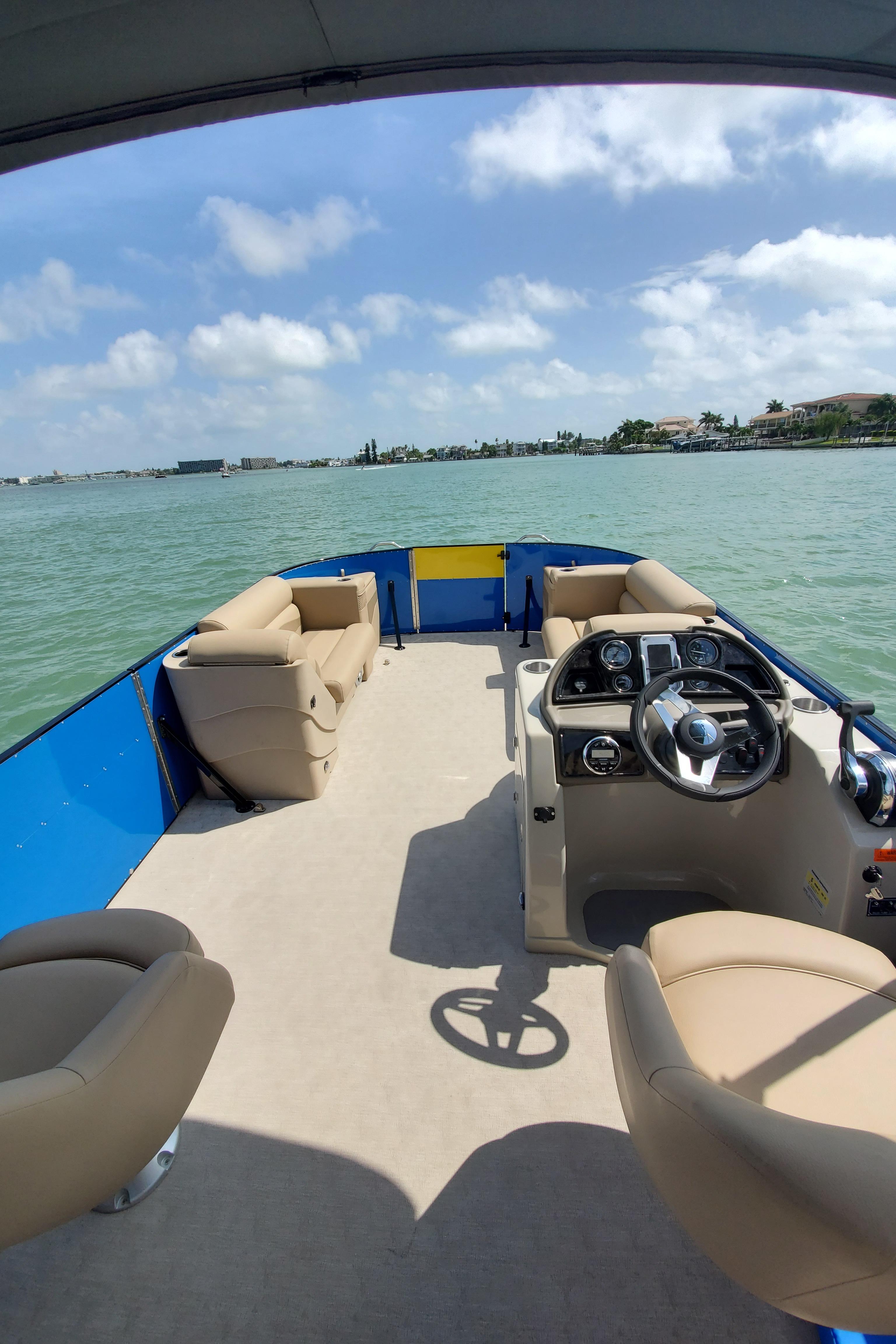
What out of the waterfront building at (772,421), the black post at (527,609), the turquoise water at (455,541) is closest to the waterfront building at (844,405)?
the waterfront building at (772,421)

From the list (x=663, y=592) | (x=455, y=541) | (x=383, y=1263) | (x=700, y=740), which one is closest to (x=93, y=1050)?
(x=383, y=1263)

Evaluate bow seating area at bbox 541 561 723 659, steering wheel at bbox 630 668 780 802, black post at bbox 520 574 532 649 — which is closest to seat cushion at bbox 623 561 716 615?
bow seating area at bbox 541 561 723 659

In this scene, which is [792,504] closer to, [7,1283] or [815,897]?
[815,897]

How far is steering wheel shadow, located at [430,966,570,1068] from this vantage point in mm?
1776

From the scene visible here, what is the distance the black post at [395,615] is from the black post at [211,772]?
2.35 meters

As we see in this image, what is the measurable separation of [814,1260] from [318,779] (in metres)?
2.69

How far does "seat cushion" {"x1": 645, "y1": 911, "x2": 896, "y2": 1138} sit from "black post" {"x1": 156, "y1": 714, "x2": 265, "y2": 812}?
223cm

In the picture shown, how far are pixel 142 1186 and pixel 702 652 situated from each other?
2253mm

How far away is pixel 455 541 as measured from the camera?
1545cm

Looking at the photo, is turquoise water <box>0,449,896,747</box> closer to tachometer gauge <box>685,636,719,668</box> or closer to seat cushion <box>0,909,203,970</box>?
tachometer gauge <box>685,636,719,668</box>

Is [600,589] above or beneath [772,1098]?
above

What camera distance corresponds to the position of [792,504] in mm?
22234

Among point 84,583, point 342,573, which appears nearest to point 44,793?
point 342,573

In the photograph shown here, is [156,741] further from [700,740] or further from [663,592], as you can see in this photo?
[663,592]
